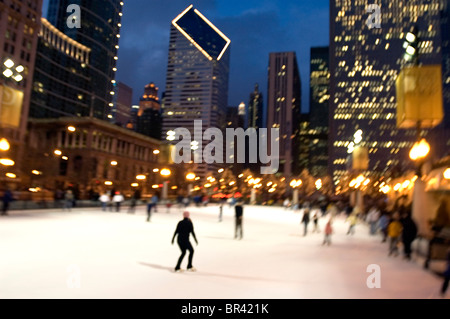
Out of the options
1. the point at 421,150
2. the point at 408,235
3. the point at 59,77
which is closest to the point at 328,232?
the point at 408,235

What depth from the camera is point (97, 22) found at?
106 metres

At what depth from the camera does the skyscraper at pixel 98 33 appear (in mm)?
103312

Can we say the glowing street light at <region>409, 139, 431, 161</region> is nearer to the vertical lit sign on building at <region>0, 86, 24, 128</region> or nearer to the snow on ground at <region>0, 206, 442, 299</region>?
the snow on ground at <region>0, 206, 442, 299</region>

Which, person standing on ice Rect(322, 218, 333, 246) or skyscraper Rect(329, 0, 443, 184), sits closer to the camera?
person standing on ice Rect(322, 218, 333, 246)

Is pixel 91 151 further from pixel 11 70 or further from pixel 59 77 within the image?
pixel 11 70

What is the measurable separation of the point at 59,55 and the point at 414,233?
10038cm

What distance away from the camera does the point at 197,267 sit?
7.87 meters

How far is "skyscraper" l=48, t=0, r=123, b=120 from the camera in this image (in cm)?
10331

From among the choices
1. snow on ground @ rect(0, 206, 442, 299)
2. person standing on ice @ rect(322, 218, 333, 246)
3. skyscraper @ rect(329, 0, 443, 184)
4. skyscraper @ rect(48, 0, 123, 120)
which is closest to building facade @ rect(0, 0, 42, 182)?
skyscraper @ rect(48, 0, 123, 120)

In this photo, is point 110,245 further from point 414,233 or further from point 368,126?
point 368,126

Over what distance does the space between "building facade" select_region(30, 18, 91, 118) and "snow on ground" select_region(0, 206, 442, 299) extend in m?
79.2

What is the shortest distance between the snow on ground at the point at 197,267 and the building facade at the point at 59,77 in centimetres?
7917

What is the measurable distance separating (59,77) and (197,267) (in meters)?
97.2
